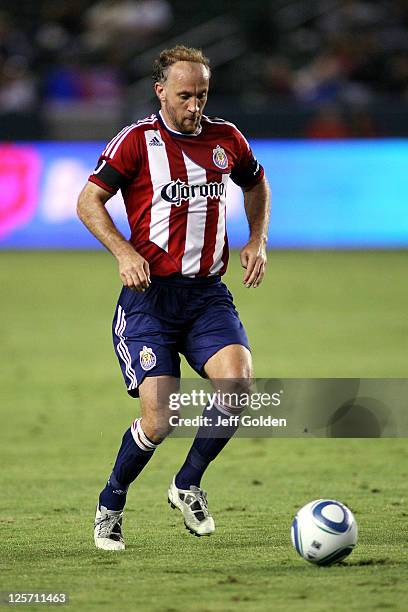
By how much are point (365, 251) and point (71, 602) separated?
15.4 metres

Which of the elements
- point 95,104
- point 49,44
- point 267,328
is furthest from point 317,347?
point 49,44

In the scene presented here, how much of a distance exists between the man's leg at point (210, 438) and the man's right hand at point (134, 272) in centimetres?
54

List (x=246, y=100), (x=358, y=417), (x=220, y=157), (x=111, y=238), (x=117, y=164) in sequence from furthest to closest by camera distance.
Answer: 1. (x=246, y=100)
2. (x=358, y=417)
3. (x=220, y=157)
4. (x=117, y=164)
5. (x=111, y=238)

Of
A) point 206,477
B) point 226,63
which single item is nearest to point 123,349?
point 206,477

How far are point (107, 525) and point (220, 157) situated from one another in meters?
1.87

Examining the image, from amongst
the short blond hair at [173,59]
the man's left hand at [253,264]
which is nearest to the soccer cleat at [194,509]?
the man's left hand at [253,264]

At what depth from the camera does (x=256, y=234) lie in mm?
6234

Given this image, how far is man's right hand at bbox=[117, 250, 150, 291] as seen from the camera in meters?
5.52

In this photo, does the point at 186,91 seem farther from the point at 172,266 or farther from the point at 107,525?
the point at 107,525

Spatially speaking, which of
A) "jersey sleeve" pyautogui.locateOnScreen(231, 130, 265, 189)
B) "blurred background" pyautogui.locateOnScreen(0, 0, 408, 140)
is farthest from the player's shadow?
"blurred background" pyautogui.locateOnScreen(0, 0, 408, 140)

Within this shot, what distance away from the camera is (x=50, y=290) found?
1639 cm

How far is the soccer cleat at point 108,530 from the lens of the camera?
5.76 metres

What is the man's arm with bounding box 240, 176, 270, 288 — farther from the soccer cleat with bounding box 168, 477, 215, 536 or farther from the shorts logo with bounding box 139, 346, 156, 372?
the soccer cleat with bounding box 168, 477, 215, 536

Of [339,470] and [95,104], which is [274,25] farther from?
[339,470]
